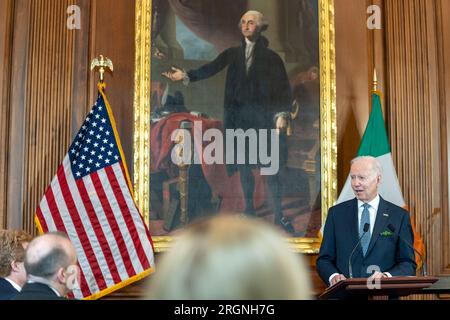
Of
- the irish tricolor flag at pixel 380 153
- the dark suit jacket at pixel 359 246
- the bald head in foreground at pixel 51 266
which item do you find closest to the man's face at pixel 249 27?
the irish tricolor flag at pixel 380 153

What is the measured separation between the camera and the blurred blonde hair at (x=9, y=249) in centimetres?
471

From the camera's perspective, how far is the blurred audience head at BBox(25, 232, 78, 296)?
135 inches

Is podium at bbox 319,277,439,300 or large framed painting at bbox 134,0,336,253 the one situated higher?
large framed painting at bbox 134,0,336,253

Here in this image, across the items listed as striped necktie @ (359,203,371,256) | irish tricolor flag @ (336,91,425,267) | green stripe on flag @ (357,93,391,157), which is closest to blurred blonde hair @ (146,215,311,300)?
striped necktie @ (359,203,371,256)

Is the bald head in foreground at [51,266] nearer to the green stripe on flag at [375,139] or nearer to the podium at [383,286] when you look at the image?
the podium at [383,286]

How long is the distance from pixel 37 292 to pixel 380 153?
4141 millimetres

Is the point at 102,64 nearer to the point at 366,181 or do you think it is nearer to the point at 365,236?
the point at 366,181

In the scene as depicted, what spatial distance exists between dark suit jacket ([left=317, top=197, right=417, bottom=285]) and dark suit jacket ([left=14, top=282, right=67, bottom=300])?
258 centimetres

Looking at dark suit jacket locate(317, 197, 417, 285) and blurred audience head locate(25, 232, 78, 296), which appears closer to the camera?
blurred audience head locate(25, 232, 78, 296)

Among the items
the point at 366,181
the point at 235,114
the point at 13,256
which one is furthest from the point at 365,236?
the point at 13,256

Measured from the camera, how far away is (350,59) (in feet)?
23.7

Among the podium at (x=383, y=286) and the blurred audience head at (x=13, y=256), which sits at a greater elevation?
the blurred audience head at (x=13, y=256)

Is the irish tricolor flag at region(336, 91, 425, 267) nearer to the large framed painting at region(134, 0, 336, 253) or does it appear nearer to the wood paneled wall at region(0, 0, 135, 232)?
the large framed painting at region(134, 0, 336, 253)

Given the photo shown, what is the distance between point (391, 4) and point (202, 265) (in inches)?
234
